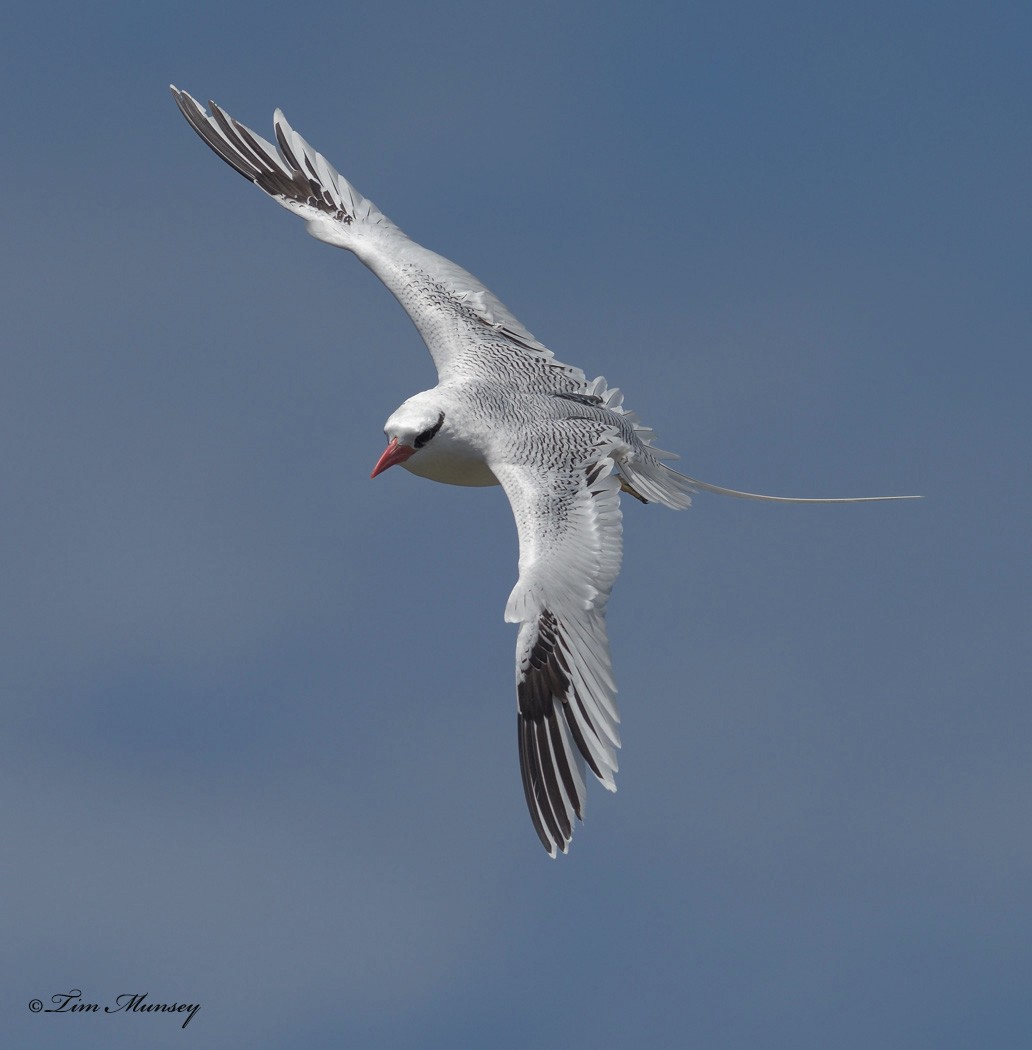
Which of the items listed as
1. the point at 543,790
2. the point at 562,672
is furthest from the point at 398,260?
the point at 543,790

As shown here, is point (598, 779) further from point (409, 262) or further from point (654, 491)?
point (409, 262)

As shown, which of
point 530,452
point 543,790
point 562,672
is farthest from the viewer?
point 530,452

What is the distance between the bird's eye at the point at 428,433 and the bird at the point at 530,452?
0.02 meters

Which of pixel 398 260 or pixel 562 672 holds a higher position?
pixel 398 260

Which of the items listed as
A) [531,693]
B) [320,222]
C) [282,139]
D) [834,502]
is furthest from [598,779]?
[282,139]

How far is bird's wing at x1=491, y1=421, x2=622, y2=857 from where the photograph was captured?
17.8 m

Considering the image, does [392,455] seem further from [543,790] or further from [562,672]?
[543,790]

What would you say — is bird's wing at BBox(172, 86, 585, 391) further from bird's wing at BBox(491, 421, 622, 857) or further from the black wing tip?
the black wing tip

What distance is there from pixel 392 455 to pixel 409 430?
1.32 ft

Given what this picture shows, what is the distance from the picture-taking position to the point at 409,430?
1992 centimetres

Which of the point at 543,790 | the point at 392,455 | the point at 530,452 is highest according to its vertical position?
the point at 530,452

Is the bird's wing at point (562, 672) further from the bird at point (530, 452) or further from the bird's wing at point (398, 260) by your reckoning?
the bird's wing at point (398, 260)

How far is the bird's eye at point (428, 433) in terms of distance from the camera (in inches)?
786

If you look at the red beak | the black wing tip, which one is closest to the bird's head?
the red beak
